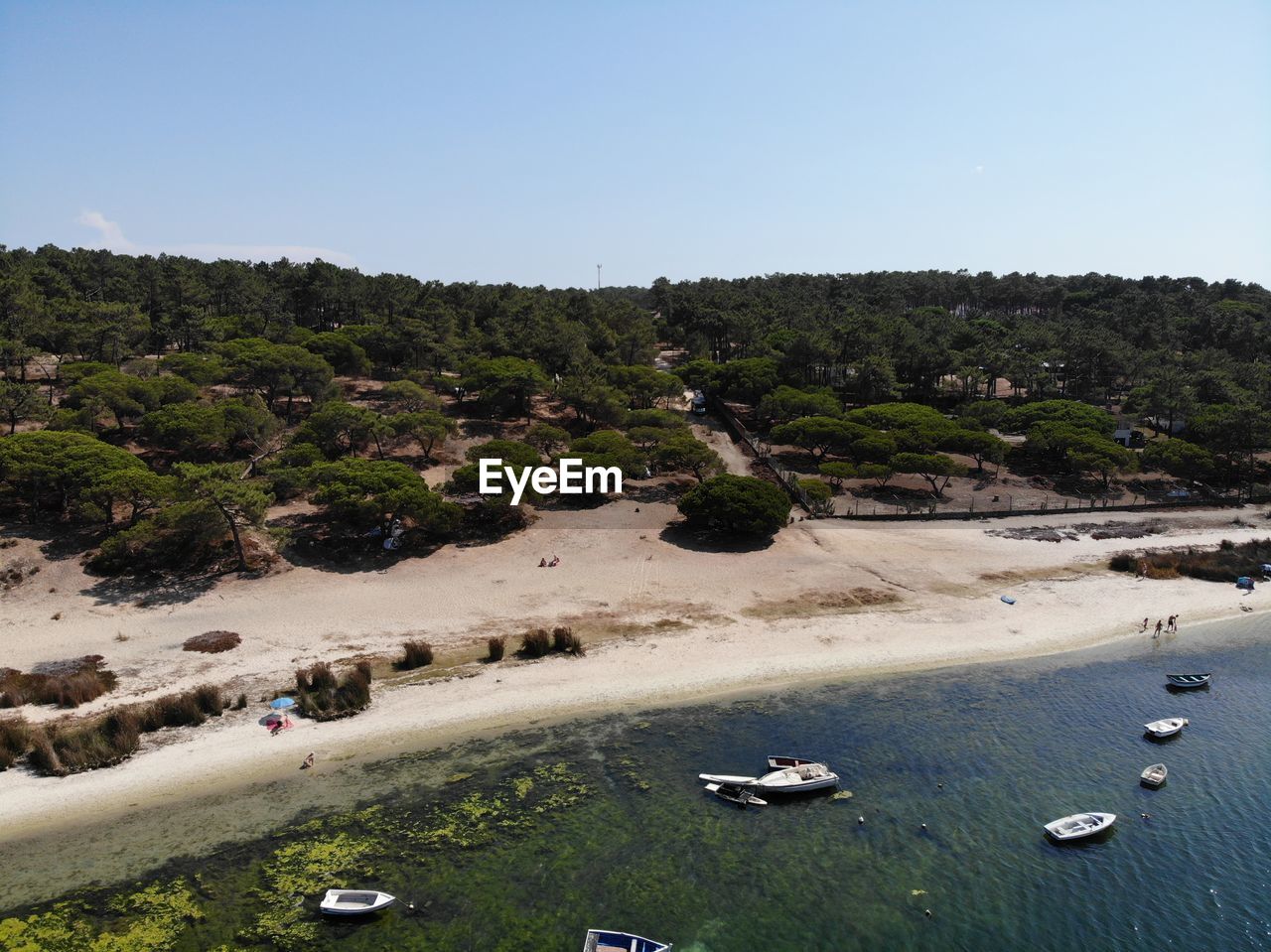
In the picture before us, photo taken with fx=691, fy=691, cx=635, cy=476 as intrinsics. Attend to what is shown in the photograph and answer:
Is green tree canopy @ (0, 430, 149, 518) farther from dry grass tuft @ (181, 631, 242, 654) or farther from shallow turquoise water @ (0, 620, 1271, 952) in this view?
shallow turquoise water @ (0, 620, 1271, 952)

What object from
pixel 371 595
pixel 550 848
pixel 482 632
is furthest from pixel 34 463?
pixel 550 848

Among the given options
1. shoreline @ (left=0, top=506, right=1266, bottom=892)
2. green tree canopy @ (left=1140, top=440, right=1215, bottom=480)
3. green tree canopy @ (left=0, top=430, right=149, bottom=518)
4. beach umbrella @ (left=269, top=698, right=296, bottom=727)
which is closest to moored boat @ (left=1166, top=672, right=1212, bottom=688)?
shoreline @ (left=0, top=506, right=1266, bottom=892)

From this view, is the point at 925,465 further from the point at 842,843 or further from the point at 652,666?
the point at 842,843

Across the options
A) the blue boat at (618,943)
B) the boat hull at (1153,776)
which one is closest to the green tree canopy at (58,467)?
the blue boat at (618,943)

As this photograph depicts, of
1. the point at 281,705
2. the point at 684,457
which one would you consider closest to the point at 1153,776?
the point at 281,705

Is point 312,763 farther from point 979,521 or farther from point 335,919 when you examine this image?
point 979,521

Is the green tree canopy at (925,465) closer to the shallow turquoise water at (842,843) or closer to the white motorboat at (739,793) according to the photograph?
the shallow turquoise water at (842,843)
